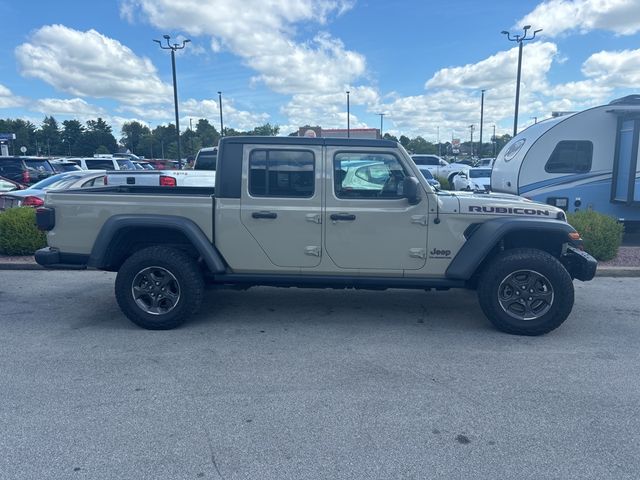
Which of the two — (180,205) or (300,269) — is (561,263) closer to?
(300,269)

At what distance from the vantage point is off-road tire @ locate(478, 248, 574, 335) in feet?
16.0

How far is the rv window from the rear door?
25.2ft

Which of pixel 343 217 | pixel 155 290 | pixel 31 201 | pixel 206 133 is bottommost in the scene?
pixel 155 290

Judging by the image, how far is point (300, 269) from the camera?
202 inches

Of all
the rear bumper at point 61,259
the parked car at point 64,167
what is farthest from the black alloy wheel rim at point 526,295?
the parked car at point 64,167

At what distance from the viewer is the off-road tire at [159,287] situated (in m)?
5.05

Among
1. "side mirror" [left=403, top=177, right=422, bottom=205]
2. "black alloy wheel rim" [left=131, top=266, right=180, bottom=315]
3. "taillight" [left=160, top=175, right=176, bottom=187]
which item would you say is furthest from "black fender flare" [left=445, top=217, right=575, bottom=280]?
"taillight" [left=160, top=175, right=176, bottom=187]

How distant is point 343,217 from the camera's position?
195 inches

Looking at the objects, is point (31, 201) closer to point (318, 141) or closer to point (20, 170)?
point (318, 141)

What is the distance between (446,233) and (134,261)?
10.3 ft

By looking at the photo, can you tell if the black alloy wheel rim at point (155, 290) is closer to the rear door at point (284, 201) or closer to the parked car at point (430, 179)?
the rear door at point (284, 201)

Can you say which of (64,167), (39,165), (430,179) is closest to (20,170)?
(39,165)

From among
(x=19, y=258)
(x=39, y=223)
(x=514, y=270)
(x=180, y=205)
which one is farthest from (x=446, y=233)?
(x=19, y=258)

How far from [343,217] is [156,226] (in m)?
1.85
